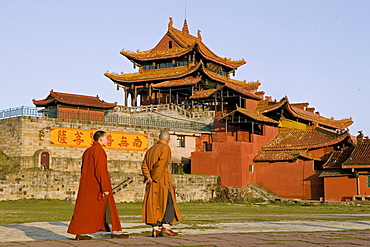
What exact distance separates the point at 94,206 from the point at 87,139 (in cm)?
2465

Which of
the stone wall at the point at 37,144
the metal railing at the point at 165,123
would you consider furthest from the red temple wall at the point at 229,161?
the stone wall at the point at 37,144

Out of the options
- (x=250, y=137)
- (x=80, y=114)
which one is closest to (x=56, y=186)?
(x=80, y=114)

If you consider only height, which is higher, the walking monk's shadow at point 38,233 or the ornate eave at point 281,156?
the ornate eave at point 281,156

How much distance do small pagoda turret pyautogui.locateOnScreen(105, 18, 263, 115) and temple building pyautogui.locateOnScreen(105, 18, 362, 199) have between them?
0.09 m

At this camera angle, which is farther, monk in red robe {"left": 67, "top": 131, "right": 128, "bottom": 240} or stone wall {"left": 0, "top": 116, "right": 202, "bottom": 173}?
stone wall {"left": 0, "top": 116, "right": 202, "bottom": 173}

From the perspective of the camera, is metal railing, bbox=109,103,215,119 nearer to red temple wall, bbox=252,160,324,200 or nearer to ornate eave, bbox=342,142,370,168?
red temple wall, bbox=252,160,324,200

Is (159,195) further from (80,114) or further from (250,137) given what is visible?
(250,137)

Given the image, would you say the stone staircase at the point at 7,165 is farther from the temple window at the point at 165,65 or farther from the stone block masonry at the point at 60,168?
the temple window at the point at 165,65

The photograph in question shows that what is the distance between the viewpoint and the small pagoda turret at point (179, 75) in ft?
150

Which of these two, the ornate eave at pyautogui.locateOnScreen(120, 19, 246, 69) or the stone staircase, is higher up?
the ornate eave at pyautogui.locateOnScreen(120, 19, 246, 69)

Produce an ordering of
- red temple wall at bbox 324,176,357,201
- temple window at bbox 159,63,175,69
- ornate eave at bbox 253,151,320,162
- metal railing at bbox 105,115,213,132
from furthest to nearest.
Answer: temple window at bbox 159,63,175,69 → metal railing at bbox 105,115,213,132 → ornate eave at bbox 253,151,320,162 → red temple wall at bbox 324,176,357,201

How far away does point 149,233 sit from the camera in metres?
10.7

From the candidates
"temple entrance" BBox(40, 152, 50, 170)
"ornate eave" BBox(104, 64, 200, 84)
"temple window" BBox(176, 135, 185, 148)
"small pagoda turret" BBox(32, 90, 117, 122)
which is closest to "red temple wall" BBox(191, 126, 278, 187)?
"temple window" BBox(176, 135, 185, 148)

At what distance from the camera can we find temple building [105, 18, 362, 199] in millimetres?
35312
